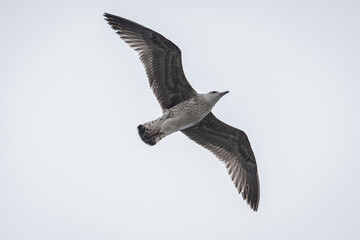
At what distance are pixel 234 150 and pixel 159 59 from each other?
9.21 ft

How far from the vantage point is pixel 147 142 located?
11188 mm

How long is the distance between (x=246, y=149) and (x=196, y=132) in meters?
1.18

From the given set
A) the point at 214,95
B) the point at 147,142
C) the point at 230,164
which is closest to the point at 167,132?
the point at 147,142

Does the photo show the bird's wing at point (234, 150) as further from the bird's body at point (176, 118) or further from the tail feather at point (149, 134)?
the tail feather at point (149, 134)

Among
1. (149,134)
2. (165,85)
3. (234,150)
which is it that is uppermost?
(165,85)

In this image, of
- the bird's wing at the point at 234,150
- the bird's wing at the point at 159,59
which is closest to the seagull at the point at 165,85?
the bird's wing at the point at 159,59

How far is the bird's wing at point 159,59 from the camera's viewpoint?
1105cm

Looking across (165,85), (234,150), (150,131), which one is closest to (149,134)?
(150,131)

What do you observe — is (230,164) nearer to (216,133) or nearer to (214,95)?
(216,133)

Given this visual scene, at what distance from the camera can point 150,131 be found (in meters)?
11.2

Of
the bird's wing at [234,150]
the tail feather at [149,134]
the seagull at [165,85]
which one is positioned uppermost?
the seagull at [165,85]

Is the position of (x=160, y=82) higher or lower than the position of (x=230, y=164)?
higher

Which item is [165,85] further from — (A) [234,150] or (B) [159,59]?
(A) [234,150]

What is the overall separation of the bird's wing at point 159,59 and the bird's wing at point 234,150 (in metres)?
1.09
